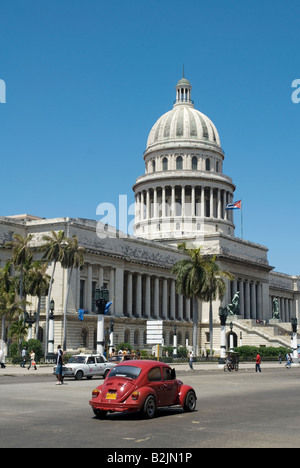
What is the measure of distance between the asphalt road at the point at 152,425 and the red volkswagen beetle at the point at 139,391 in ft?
1.19

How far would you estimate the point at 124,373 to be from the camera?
18203 mm

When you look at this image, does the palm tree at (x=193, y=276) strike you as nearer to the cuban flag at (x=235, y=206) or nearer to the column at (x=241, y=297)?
the column at (x=241, y=297)

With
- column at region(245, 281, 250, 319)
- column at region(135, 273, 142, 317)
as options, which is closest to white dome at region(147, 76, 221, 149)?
column at region(245, 281, 250, 319)

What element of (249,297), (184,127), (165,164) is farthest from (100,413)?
(184,127)

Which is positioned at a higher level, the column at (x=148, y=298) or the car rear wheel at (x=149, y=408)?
the column at (x=148, y=298)

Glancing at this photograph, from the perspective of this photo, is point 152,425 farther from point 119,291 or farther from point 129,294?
point 129,294

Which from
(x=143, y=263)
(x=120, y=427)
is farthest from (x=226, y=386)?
(x=143, y=263)

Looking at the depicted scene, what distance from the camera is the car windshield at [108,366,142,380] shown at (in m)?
18.0

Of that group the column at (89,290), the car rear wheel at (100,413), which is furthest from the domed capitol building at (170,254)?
the car rear wheel at (100,413)

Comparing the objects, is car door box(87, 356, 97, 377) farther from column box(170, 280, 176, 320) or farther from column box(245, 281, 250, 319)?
column box(245, 281, 250, 319)

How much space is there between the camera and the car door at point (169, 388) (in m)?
18.5

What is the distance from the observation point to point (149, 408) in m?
17.6

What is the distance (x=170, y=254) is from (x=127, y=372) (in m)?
81.1
